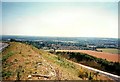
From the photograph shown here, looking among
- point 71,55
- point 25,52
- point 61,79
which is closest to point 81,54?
point 71,55

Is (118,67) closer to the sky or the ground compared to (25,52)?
closer to the ground

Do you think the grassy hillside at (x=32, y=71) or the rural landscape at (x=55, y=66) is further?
the rural landscape at (x=55, y=66)

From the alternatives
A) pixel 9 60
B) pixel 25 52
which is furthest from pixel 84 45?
pixel 9 60

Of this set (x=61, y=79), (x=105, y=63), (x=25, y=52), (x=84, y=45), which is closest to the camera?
(x=61, y=79)

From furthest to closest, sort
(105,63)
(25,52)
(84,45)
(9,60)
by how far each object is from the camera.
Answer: (84,45) < (105,63) < (25,52) < (9,60)

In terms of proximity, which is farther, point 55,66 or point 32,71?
point 55,66

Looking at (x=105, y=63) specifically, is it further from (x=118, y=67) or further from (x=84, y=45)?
(x=84, y=45)

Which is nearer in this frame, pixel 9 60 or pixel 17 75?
pixel 17 75

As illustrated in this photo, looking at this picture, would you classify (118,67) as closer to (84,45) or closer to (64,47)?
(84,45)

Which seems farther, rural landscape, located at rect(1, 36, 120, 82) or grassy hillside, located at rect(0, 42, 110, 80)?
rural landscape, located at rect(1, 36, 120, 82)
